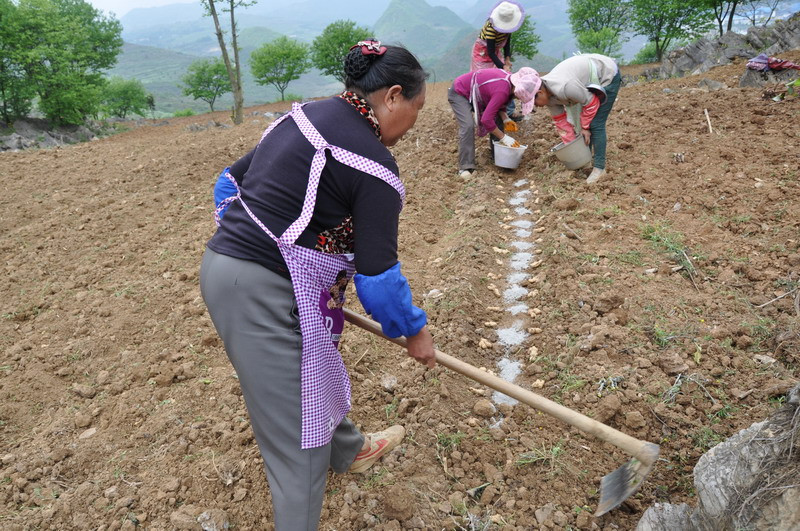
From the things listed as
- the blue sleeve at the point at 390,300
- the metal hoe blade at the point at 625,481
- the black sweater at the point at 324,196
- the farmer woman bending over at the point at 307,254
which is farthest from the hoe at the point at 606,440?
the black sweater at the point at 324,196

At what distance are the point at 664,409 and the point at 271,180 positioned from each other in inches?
83.7

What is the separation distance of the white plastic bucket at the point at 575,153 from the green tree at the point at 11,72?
632 inches

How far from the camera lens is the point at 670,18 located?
2178 centimetres

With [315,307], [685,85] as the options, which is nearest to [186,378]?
[315,307]

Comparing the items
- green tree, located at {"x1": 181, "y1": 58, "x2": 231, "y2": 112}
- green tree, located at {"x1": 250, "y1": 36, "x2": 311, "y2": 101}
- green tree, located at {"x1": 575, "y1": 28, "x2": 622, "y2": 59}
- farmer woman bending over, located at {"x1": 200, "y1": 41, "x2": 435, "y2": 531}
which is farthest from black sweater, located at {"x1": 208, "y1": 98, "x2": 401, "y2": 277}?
green tree, located at {"x1": 181, "y1": 58, "x2": 231, "y2": 112}

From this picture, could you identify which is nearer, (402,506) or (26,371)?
(402,506)

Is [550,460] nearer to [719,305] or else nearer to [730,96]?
[719,305]

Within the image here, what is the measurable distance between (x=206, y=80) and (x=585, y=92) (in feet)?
111

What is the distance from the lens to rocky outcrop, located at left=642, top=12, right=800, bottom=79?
957 cm

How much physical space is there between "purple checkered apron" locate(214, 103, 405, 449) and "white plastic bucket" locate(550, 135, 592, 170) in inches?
151

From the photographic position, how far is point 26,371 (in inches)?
125

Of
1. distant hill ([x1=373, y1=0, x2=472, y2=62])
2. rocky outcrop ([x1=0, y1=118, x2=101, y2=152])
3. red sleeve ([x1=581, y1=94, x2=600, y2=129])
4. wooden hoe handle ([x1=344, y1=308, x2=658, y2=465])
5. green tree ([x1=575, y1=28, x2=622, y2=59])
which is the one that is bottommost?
rocky outcrop ([x1=0, y1=118, x2=101, y2=152])

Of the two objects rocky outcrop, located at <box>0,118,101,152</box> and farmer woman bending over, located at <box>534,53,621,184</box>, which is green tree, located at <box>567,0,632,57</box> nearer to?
rocky outcrop, located at <box>0,118,101,152</box>

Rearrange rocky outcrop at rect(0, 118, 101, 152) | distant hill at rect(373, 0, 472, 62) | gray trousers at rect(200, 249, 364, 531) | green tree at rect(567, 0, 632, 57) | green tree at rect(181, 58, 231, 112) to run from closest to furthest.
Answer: gray trousers at rect(200, 249, 364, 531), rocky outcrop at rect(0, 118, 101, 152), green tree at rect(567, 0, 632, 57), green tree at rect(181, 58, 231, 112), distant hill at rect(373, 0, 472, 62)
